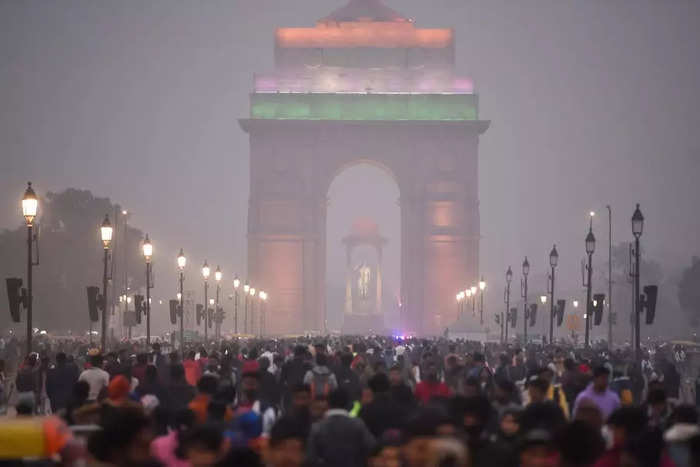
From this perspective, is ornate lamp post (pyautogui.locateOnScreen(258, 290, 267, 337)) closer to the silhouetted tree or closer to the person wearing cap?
the silhouetted tree

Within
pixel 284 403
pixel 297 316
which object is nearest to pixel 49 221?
pixel 297 316

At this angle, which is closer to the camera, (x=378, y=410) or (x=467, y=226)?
(x=378, y=410)

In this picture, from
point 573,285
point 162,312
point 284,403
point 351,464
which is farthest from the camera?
point 573,285

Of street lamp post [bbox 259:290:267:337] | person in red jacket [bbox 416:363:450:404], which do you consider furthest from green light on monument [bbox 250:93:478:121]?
person in red jacket [bbox 416:363:450:404]

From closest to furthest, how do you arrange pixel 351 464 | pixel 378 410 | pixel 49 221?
pixel 351 464
pixel 378 410
pixel 49 221

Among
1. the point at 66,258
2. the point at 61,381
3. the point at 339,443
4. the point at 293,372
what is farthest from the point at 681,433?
the point at 66,258

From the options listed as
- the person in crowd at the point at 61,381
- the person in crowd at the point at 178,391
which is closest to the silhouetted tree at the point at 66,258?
the person in crowd at the point at 61,381

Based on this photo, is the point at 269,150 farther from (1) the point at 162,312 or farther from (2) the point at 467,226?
(1) the point at 162,312
